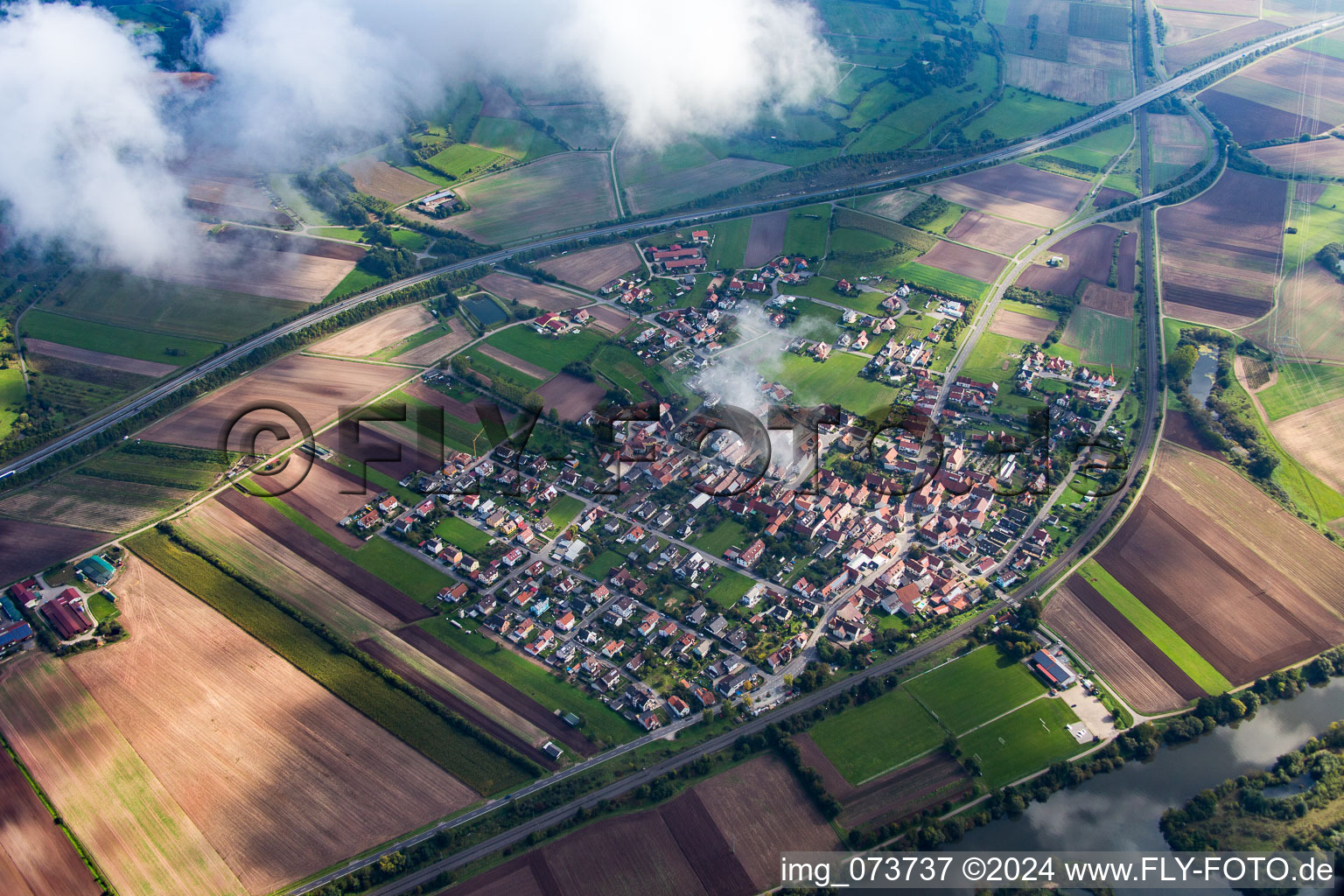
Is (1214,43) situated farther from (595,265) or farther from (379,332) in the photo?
(379,332)

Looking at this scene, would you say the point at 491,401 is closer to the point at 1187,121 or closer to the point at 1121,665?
the point at 1121,665

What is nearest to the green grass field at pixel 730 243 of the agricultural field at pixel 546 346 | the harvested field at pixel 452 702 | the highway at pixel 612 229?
the highway at pixel 612 229

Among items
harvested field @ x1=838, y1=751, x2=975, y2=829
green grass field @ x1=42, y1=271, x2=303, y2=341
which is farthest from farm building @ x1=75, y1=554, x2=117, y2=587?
harvested field @ x1=838, y1=751, x2=975, y2=829

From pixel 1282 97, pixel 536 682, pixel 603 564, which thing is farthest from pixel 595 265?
pixel 1282 97

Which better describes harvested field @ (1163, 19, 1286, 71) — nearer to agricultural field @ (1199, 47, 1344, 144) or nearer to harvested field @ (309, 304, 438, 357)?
agricultural field @ (1199, 47, 1344, 144)

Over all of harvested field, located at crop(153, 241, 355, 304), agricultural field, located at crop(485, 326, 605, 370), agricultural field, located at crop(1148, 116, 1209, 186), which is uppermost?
agricultural field, located at crop(1148, 116, 1209, 186)
